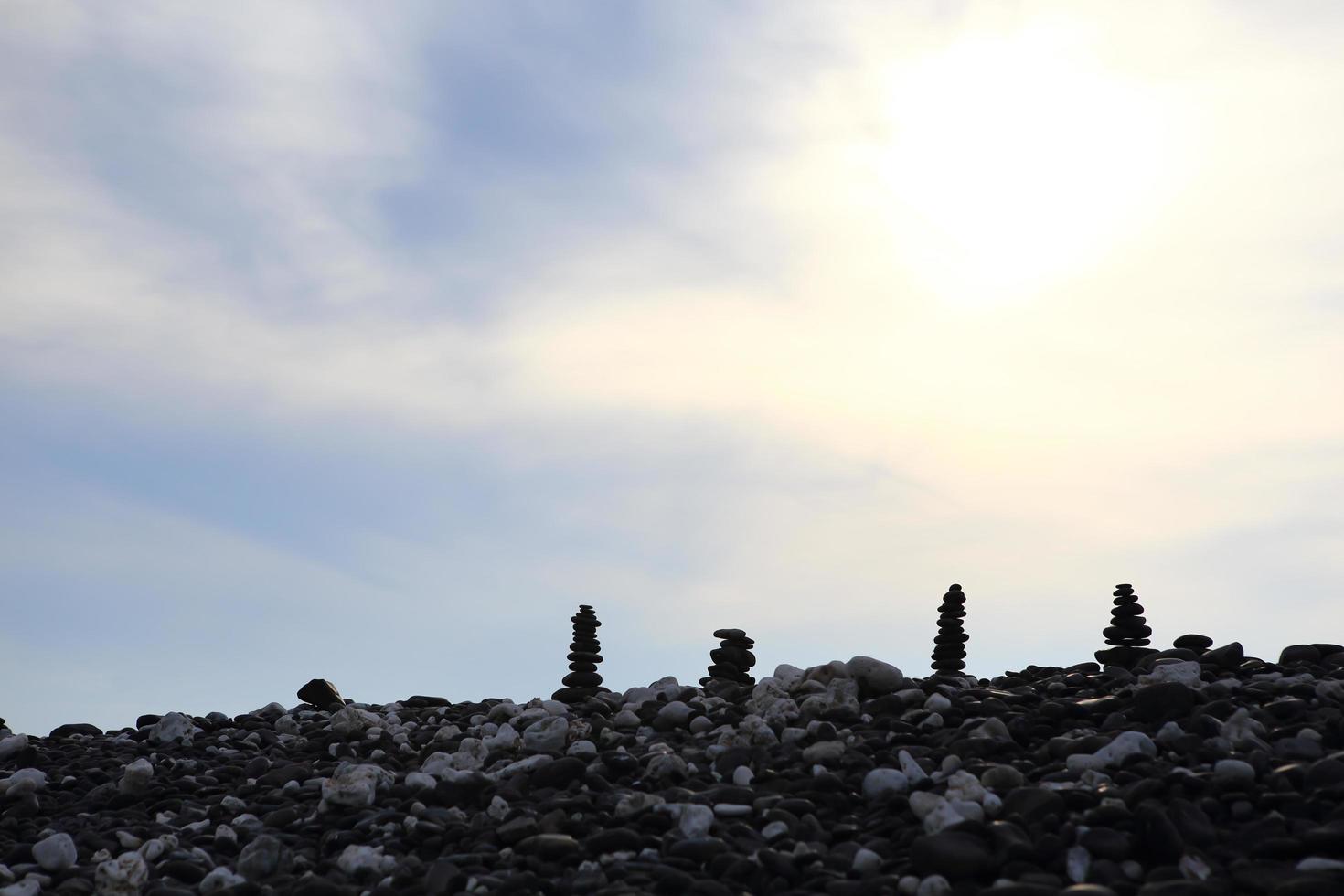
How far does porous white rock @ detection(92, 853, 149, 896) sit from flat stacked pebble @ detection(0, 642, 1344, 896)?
14mm

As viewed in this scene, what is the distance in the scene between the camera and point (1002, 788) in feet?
22.7

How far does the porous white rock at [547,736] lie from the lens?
8.98m

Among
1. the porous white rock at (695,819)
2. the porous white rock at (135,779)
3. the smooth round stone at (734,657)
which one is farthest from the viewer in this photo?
the smooth round stone at (734,657)

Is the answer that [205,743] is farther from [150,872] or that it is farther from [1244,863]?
[1244,863]

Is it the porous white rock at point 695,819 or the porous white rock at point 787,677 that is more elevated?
the porous white rock at point 787,677

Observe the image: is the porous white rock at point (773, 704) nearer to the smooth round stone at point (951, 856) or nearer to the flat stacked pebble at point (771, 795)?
the flat stacked pebble at point (771, 795)

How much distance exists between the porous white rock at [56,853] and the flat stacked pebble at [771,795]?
0.02m

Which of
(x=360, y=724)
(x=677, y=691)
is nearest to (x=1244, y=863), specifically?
(x=677, y=691)

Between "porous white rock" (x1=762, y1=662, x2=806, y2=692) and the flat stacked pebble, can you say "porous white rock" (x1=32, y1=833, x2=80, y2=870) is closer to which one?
the flat stacked pebble

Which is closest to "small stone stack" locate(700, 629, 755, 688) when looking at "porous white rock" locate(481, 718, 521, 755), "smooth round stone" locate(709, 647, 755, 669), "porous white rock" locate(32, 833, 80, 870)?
"smooth round stone" locate(709, 647, 755, 669)

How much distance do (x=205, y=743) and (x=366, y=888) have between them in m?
4.58

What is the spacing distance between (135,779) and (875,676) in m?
5.78

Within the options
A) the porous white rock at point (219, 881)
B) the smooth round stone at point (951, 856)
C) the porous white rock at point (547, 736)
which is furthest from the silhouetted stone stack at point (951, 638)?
the porous white rock at point (219, 881)

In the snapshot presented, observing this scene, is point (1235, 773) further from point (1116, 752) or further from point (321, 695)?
point (321, 695)
